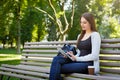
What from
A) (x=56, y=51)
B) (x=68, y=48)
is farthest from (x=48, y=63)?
(x=68, y=48)

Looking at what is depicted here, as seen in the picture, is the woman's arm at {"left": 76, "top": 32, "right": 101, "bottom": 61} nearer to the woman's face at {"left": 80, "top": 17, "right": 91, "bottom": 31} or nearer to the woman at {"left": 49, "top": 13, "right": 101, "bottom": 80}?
the woman at {"left": 49, "top": 13, "right": 101, "bottom": 80}

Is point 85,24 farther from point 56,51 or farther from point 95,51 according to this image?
point 56,51

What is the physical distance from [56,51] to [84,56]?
149cm

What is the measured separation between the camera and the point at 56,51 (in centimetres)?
765

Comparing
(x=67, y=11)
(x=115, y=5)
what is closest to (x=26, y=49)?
(x=115, y=5)

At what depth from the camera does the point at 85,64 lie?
6121 millimetres

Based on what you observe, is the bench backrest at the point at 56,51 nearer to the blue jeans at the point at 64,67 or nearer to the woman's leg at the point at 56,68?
the blue jeans at the point at 64,67

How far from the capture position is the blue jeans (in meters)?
6.12

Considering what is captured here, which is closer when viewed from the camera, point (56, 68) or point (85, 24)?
point (56, 68)

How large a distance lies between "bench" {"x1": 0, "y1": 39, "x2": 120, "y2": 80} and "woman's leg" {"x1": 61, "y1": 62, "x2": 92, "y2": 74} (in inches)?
3.4

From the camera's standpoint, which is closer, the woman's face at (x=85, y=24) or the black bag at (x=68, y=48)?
Result: the woman's face at (x=85, y=24)

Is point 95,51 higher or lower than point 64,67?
higher

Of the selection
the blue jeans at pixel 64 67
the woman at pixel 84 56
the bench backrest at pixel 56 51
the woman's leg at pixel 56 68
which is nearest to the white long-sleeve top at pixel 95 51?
the woman at pixel 84 56

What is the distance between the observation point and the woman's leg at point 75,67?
20.0 ft
